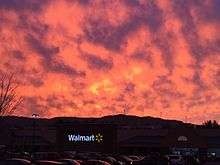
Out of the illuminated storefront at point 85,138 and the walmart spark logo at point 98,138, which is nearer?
the illuminated storefront at point 85,138

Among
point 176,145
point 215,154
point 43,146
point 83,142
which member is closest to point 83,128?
point 83,142

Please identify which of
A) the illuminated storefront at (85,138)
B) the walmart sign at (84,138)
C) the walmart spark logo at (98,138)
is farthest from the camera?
the walmart spark logo at (98,138)

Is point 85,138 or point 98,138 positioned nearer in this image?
point 85,138

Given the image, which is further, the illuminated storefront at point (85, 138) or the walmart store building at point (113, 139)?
the walmart store building at point (113, 139)

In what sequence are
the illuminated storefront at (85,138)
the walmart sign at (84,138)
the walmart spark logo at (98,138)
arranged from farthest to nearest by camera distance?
the walmart spark logo at (98,138), the walmart sign at (84,138), the illuminated storefront at (85,138)

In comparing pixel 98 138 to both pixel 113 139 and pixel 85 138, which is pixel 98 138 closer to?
pixel 85 138

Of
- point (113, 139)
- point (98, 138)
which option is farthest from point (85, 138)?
point (113, 139)

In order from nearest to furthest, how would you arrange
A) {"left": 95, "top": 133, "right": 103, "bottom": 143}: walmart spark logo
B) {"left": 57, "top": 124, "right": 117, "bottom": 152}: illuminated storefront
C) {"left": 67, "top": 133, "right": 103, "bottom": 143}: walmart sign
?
{"left": 57, "top": 124, "right": 117, "bottom": 152}: illuminated storefront
{"left": 67, "top": 133, "right": 103, "bottom": 143}: walmart sign
{"left": 95, "top": 133, "right": 103, "bottom": 143}: walmart spark logo

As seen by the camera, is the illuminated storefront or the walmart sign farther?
the walmart sign

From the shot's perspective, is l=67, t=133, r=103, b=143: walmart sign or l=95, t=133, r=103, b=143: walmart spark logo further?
l=95, t=133, r=103, b=143: walmart spark logo

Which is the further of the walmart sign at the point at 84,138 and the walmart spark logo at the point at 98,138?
the walmart spark logo at the point at 98,138

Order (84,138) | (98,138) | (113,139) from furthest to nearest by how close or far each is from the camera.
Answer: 1. (113,139)
2. (98,138)
3. (84,138)

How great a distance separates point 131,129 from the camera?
140 metres

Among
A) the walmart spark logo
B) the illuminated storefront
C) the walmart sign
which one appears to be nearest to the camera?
the illuminated storefront
